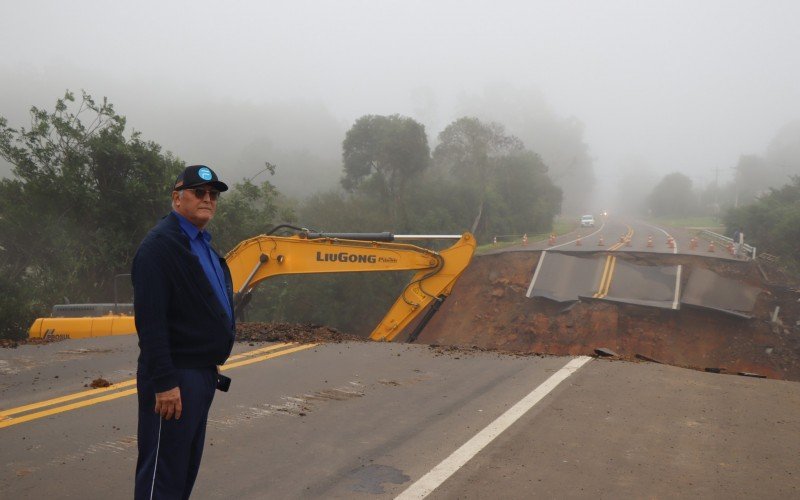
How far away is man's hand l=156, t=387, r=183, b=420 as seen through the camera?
117 inches

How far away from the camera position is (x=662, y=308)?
69.9 ft

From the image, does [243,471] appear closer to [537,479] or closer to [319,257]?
[537,479]

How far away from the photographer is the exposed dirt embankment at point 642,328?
19.8 m

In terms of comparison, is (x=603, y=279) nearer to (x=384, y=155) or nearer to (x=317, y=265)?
(x=317, y=265)

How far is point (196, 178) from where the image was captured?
322 centimetres

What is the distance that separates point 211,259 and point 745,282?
24446 mm

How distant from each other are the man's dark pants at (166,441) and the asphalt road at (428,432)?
1226 mm

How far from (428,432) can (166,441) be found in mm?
2994

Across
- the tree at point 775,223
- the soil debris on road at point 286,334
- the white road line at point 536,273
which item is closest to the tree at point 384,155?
the white road line at point 536,273

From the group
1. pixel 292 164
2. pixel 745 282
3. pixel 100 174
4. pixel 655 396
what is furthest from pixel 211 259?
pixel 292 164

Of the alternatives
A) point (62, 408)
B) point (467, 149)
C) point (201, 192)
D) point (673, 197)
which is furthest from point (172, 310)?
point (673, 197)

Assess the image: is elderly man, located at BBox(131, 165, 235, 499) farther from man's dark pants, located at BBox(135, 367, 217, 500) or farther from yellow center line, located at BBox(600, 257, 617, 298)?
yellow center line, located at BBox(600, 257, 617, 298)

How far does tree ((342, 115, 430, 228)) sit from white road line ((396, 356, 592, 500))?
130 ft

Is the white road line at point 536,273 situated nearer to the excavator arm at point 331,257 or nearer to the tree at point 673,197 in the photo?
the excavator arm at point 331,257
